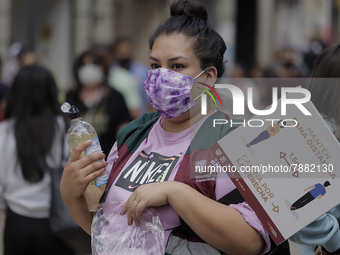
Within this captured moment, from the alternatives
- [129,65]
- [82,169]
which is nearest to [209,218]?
[82,169]

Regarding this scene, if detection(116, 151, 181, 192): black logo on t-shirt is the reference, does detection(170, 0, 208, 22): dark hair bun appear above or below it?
above

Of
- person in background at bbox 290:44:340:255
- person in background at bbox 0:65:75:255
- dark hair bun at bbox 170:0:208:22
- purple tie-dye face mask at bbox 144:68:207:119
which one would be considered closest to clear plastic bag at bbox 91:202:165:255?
purple tie-dye face mask at bbox 144:68:207:119

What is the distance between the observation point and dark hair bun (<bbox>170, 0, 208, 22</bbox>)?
222cm

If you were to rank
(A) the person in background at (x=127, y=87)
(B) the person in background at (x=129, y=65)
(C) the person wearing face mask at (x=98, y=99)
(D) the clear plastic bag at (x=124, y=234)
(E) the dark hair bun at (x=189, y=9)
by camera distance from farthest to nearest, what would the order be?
1. (B) the person in background at (x=129, y=65)
2. (A) the person in background at (x=127, y=87)
3. (C) the person wearing face mask at (x=98, y=99)
4. (E) the dark hair bun at (x=189, y=9)
5. (D) the clear plastic bag at (x=124, y=234)

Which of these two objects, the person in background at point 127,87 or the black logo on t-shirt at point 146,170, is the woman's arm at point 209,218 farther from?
the person in background at point 127,87

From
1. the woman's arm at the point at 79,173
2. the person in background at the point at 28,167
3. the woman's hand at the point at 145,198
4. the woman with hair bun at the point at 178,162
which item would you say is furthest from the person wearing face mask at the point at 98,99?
the woman's hand at the point at 145,198

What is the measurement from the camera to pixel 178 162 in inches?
75.1

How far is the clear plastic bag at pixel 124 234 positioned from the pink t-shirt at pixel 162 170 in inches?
1.4

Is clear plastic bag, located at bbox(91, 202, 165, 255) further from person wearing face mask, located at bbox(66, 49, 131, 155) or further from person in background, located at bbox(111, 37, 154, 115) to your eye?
person in background, located at bbox(111, 37, 154, 115)

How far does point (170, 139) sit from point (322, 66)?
0.85 meters

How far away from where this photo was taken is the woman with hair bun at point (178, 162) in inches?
67.4

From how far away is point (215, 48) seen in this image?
2.18 m

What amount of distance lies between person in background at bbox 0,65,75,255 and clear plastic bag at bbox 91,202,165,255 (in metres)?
1.44

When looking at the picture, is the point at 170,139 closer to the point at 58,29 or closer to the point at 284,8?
the point at 58,29
